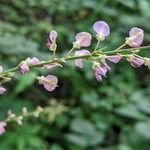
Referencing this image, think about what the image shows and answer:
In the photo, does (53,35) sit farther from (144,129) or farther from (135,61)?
(144,129)

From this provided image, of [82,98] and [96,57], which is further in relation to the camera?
[82,98]

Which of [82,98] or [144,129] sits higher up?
[82,98]

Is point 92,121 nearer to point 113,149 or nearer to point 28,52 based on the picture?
point 113,149

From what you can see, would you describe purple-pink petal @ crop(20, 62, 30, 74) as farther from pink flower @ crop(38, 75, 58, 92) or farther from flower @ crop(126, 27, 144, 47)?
flower @ crop(126, 27, 144, 47)

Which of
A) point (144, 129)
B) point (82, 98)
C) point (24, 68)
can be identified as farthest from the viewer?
point (82, 98)

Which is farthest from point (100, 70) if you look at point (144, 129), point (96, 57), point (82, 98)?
point (82, 98)

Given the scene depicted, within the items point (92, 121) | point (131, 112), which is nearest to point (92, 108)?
point (92, 121)

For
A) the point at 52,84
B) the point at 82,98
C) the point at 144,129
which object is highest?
the point at 82,98
